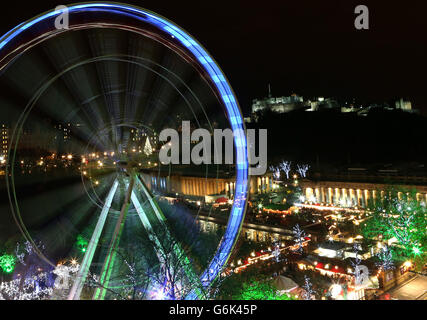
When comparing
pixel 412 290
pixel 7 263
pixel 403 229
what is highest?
pixel 403 229

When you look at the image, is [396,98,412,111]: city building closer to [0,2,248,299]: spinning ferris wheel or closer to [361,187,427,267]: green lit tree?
[361,187,427,267]: green lit tree

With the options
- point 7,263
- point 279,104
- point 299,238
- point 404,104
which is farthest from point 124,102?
point 404,104

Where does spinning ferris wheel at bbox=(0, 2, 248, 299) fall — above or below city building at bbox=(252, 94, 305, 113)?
below

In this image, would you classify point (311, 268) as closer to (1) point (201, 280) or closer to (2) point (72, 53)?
(1) point (201, 280)

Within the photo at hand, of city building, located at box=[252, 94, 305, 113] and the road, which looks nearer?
the road

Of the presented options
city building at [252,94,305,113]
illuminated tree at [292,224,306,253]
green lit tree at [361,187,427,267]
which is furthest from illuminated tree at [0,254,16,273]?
city building at [252,94,305,113]

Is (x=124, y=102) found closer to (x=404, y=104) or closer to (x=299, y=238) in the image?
(x=299, y=238)
